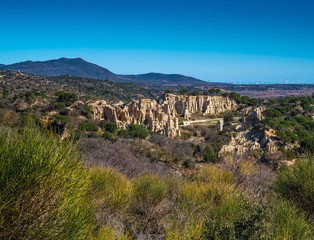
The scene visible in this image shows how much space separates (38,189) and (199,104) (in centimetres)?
5336

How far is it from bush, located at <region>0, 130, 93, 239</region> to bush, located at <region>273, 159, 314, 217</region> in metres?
6.85

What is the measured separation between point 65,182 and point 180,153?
972 inches

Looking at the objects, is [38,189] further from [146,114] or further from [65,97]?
[146,114]

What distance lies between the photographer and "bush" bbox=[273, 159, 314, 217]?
870 centimetres

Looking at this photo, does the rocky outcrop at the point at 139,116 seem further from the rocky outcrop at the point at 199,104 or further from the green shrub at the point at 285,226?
the green shrub at the point at 285,226

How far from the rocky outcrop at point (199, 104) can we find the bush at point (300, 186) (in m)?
42.2

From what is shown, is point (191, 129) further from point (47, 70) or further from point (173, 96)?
point (47, 70)

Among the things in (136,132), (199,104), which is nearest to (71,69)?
(199,104)

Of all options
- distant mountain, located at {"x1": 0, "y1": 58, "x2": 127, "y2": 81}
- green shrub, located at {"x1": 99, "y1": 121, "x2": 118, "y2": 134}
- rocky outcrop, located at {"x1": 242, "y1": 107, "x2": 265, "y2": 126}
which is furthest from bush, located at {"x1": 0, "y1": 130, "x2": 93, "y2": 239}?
distant mountain, located at {"x1": 0, "y1": 58, "x2": 127, "y2": 81}

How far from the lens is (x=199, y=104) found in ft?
185

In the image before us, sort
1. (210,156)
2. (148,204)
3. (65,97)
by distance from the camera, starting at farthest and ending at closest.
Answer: (65,97) → (210,156) → (148,204)

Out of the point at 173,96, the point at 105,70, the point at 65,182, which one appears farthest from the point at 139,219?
the point at 105,70

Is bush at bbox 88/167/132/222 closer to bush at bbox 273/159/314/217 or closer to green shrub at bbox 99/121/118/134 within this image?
bush at bbox 273/159/314/217

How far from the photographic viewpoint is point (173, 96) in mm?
55750
